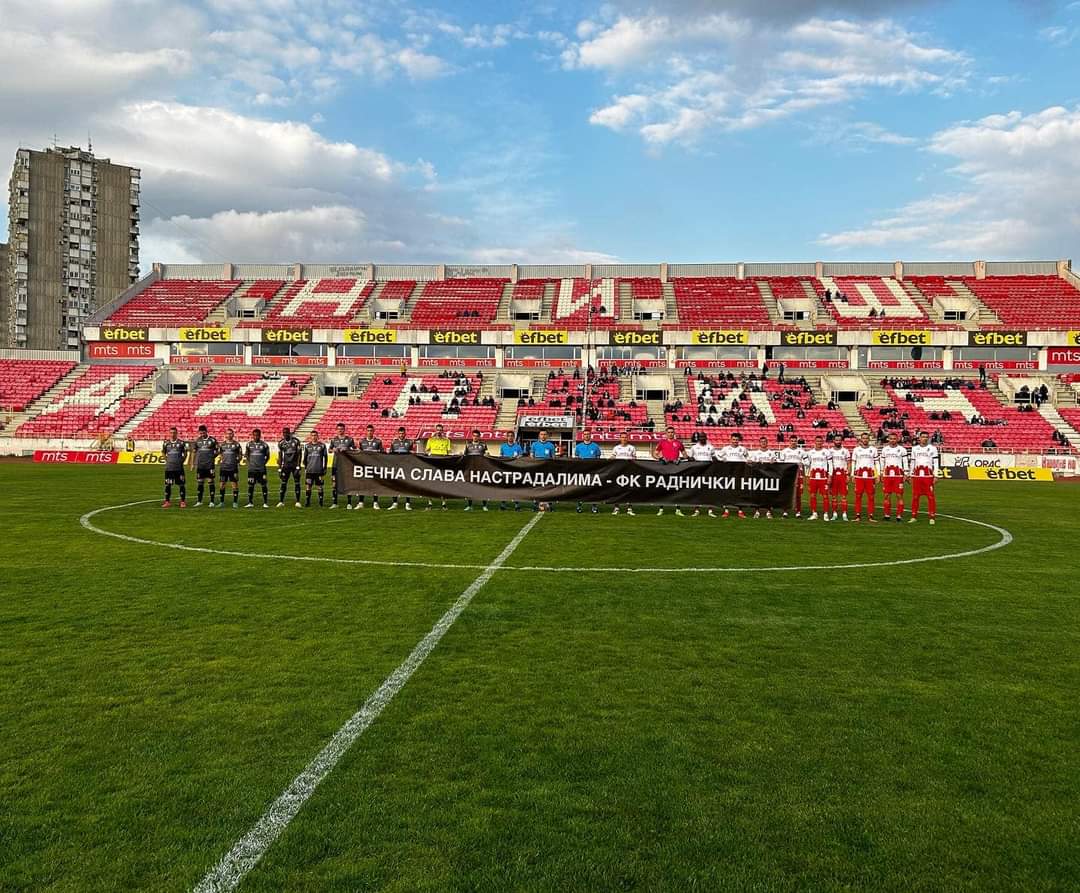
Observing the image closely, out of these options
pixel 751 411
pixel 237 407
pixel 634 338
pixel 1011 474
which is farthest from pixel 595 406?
pixel 237 407

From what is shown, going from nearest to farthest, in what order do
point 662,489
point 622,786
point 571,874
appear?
point 571,874 → point 622,786 → point 662,489

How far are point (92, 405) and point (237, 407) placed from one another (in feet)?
30.1

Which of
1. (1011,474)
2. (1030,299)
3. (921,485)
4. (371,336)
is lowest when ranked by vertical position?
(1011,474)

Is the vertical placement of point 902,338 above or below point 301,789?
above

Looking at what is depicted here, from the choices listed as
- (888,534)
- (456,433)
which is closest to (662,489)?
(888,534)

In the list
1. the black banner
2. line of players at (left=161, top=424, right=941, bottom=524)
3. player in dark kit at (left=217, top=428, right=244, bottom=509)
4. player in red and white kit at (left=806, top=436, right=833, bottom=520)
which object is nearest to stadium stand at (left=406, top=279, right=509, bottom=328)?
player in dark kit at (left=217, top=428, right=244, bottom=509)

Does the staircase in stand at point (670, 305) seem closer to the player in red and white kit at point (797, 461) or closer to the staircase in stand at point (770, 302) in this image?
the staircase in stand at point (770, 302)

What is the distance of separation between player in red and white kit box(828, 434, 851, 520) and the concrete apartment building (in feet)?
355

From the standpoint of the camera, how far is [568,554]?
11148mm

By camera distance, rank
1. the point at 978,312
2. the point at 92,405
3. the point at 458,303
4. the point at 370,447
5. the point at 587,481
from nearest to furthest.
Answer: the point at 587,481
the point at 370,447
the point at 92,405
the point at 978,312
the point at 458,303

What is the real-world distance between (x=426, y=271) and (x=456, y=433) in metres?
23.5

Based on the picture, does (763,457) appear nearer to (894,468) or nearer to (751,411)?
(894,468)

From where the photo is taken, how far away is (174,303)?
56875mm

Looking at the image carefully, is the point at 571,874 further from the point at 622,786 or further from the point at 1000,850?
the point at 1000,850
